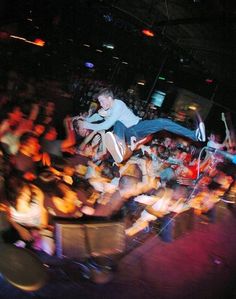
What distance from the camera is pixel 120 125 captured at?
495 cm

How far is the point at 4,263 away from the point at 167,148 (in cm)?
401

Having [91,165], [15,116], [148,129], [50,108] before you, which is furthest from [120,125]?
[15,116]

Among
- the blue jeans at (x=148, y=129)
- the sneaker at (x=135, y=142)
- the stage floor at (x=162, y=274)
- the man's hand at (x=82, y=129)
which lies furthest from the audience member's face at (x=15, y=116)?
the stage floor at (x=162, y=274)

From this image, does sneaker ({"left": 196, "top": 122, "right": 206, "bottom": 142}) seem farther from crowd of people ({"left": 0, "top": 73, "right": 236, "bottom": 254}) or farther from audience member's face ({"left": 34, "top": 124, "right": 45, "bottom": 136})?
audience member's face ({"left": 34, "top": 124, "right": 45, "bottom": 136})

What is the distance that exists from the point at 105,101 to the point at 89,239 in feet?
7.48

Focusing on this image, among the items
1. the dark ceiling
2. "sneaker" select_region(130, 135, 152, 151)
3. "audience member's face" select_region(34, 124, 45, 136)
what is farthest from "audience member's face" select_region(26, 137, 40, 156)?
the dark ceiling

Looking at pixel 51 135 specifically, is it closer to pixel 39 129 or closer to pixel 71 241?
pixel 39 129

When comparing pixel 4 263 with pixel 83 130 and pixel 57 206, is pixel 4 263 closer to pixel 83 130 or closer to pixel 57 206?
pixel 57 206

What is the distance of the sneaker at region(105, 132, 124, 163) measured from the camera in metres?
4.96

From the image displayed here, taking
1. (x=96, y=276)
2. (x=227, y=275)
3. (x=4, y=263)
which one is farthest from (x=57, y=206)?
(x=227, y=275)

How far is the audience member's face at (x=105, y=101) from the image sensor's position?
4.94 metres

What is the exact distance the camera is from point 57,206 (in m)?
3.84

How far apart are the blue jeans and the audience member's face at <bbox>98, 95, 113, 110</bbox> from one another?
0.28m

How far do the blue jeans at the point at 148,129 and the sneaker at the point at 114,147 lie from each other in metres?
0.09
